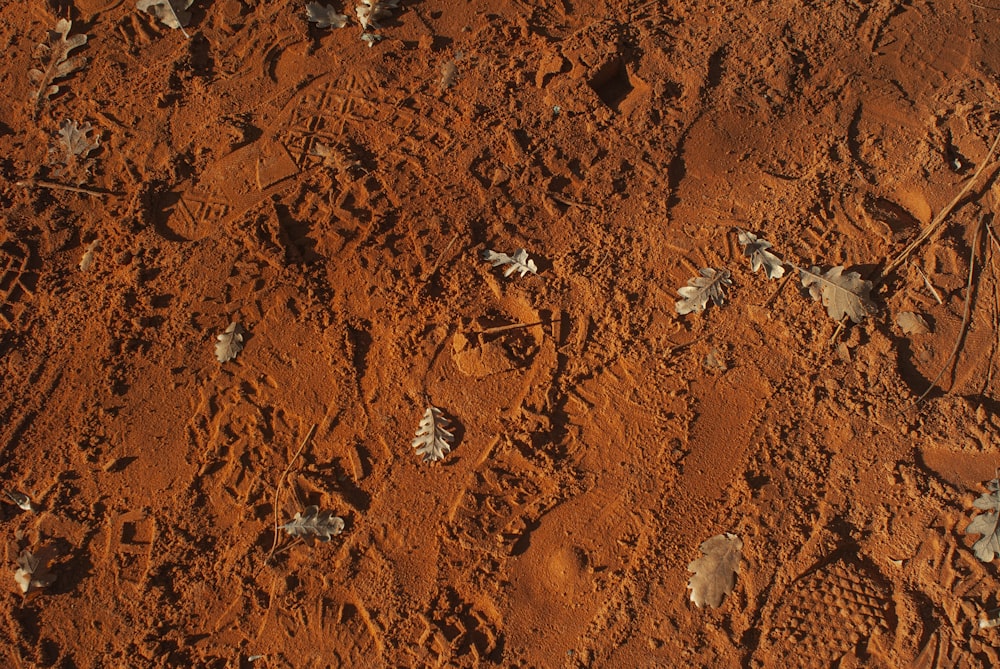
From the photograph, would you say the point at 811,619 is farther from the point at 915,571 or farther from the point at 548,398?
the point at 548,398

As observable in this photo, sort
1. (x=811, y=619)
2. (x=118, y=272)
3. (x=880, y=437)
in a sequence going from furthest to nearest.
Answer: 1. (x=118, y=272)
2. (x=880, y=437)
3. (x=811, y=619)

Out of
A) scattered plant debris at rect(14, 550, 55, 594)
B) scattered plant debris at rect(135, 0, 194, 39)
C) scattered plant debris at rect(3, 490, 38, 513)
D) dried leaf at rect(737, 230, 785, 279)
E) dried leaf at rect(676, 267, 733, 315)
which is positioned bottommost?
scattered plant debris at rect(14, 550, 55, 594)

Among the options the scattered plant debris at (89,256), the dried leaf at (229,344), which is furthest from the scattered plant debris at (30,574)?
the scattered plant debris at (89,256)

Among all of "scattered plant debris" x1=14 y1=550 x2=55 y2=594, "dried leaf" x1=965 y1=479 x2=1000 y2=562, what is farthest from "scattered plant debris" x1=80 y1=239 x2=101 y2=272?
"dried leaf" x1=965 y1=479 x2=1000 y2=562

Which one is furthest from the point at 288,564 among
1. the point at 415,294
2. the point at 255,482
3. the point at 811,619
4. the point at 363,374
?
the point at 811,619

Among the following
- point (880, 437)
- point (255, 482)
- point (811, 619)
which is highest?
point (880, 437)

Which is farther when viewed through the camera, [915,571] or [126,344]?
[126,344]

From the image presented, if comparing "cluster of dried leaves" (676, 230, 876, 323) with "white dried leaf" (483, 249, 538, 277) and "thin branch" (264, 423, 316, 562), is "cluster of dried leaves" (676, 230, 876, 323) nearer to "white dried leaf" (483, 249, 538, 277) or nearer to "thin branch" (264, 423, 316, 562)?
"white dried leaf" (483, 249, 538, 277)
